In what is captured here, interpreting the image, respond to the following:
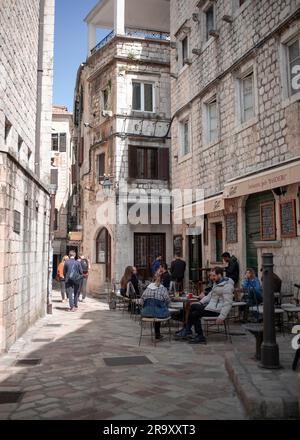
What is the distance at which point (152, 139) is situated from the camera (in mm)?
19562

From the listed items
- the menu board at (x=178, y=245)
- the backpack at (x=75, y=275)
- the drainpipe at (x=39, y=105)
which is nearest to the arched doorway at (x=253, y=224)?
the menu board at (x=178, y=245)

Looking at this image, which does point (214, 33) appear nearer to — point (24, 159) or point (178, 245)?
point (24, 159)

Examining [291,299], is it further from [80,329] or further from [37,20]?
[37,20]

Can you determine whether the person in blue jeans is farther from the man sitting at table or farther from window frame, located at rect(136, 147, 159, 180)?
window frame, located at rect(136, 147, 159, 180)

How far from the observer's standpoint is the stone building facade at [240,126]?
931cm

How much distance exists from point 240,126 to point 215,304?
5496mm

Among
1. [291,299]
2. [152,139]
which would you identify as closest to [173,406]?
[291,299]

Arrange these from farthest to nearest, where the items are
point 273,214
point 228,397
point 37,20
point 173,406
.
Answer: point 37,20 → point 273,214 → point 228,397 → point 173,406

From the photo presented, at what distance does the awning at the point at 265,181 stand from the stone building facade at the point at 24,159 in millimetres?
4796

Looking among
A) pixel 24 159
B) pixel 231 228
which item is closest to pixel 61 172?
pixel 24 159

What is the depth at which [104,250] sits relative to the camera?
65.5 ft

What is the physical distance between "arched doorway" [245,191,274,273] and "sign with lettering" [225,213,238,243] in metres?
0.45

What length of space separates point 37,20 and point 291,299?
384 inches

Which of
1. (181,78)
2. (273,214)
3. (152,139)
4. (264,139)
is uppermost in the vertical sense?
(181,78)
